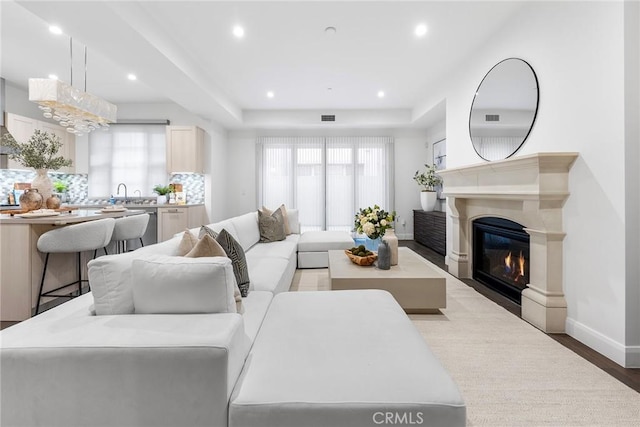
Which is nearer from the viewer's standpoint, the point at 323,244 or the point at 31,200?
the point at 31,200

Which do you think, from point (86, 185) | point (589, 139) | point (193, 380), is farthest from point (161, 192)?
point (589, 139)

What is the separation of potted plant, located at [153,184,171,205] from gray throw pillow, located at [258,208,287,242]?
264cm

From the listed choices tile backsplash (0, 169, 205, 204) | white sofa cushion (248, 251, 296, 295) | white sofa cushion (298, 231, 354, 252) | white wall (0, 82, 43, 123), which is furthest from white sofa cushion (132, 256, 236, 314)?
white wall (0, 82, 43, 123)

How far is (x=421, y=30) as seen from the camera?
327cm

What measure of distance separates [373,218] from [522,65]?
1985 millimetres

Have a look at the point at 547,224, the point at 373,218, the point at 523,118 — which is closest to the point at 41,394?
the point at 373,218

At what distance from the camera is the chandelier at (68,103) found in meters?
3.10

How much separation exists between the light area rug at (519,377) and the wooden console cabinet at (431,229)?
256 centimetres

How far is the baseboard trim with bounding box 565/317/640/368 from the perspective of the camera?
1873mm

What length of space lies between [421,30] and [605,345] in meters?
3.24

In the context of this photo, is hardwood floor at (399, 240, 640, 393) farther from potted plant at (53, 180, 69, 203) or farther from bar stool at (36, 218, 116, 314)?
potted plant at (53, 180, 69, 203)

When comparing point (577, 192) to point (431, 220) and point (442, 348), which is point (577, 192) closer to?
point (442, 348)

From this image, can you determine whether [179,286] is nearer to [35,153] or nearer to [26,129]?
[35,153]

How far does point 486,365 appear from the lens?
1.88 metres
